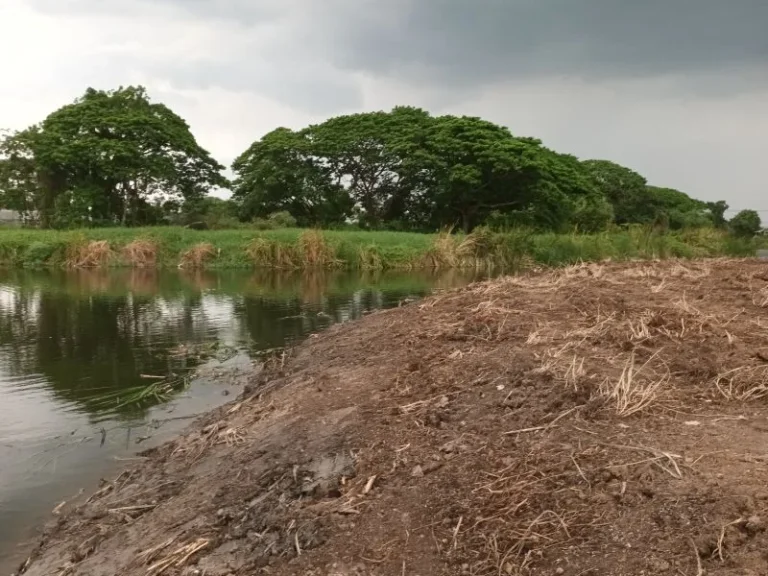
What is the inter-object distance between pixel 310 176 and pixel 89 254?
43.8 ft

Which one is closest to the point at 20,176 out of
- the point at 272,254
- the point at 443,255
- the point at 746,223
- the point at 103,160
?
the point at 103,160

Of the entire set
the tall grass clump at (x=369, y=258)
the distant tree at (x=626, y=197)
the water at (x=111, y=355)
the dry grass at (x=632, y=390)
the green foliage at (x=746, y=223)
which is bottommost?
the water at (x=111, y=355)

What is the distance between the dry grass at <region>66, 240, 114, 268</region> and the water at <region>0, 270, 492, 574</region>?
590 cm

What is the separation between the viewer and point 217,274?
2697 cm

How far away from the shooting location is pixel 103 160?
3566 cm

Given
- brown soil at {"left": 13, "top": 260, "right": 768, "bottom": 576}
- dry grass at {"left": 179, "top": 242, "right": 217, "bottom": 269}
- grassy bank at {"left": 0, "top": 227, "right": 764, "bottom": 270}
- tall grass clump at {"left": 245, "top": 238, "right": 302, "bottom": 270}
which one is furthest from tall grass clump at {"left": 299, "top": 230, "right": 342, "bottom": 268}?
brown soil at {"left": 13, "top": 260, "right": 768, "bottom": 576}

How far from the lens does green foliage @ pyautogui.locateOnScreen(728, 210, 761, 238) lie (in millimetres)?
32856

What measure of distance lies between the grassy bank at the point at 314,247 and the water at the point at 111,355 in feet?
14.2

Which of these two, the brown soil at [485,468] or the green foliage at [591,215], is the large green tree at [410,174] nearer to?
the green foliage at [591,215]

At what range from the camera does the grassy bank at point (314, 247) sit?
2569cm

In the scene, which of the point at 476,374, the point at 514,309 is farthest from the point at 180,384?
the point at 476,374

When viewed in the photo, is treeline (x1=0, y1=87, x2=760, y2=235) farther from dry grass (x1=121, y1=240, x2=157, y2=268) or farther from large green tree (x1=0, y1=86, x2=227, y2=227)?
dry grass (x1=121, y1=240, x2=157, y2=268)

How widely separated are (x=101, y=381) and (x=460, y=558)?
7.34 m

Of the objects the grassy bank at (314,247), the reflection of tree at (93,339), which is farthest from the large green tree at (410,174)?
the reflection of tree at (93,339)
